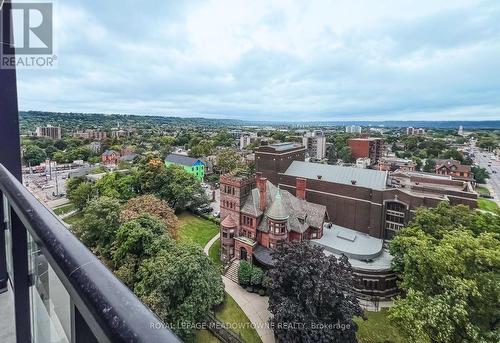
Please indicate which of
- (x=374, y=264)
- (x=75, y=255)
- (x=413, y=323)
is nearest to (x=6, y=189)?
(x=75, y=255)

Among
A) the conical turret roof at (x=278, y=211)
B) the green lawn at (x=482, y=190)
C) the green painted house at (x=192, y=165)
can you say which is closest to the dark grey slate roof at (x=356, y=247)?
the conical turret roof at (x=278, y=211)

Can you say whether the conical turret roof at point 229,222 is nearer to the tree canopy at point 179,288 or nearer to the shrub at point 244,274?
the shrub at point 244,274

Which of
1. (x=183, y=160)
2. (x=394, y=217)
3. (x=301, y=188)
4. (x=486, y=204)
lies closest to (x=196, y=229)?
(x=301, y=188)

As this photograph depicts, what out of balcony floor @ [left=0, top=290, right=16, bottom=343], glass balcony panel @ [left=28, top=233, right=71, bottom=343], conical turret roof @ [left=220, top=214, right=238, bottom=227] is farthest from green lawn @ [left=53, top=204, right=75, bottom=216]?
glass balcony panel @ [left=28, top=233, right=71, bottom=343]

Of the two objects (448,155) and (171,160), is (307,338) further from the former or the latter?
(448,155)

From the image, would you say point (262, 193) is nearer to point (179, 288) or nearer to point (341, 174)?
point (341, 174)
